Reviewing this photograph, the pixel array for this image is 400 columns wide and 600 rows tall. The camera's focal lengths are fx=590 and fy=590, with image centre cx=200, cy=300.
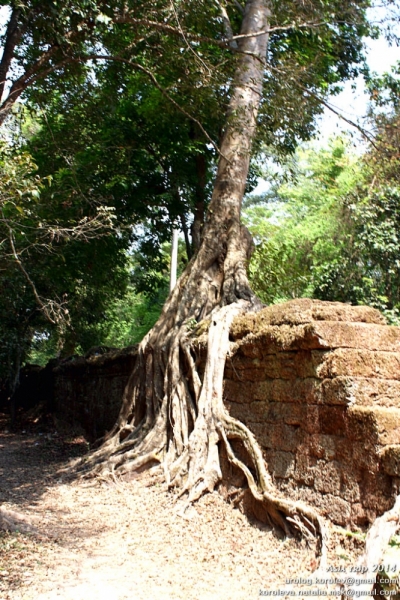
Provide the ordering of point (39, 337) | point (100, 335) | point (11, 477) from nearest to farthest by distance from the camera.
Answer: point (11, 477) → point (39, 337) → point (100, 335)

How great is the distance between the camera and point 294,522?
4.75m

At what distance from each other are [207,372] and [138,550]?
82.0 inches

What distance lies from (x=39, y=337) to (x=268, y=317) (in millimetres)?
12121

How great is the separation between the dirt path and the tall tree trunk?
273 mm

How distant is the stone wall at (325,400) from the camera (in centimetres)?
432

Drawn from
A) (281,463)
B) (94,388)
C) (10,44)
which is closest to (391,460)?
(281,463)

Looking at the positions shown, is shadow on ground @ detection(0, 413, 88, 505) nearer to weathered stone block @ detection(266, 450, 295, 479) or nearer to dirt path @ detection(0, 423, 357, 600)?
dirt path @ detection(0, 423, 357, 600)

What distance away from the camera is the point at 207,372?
654 cm

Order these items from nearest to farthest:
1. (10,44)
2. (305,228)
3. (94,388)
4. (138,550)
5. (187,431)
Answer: (138,550) → (10,44) → (187,431) → (94,388) → (305,228)

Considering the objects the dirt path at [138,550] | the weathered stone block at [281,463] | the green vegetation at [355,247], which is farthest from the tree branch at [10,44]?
the green vegetation at [355,247]

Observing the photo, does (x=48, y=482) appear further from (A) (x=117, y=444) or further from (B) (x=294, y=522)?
(B) (x=294, y=522)

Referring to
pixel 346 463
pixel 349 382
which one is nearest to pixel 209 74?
pixel 349 382

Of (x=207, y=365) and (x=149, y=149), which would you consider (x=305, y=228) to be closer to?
(x=149, y=149)

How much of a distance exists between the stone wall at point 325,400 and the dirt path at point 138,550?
0.42 metres
